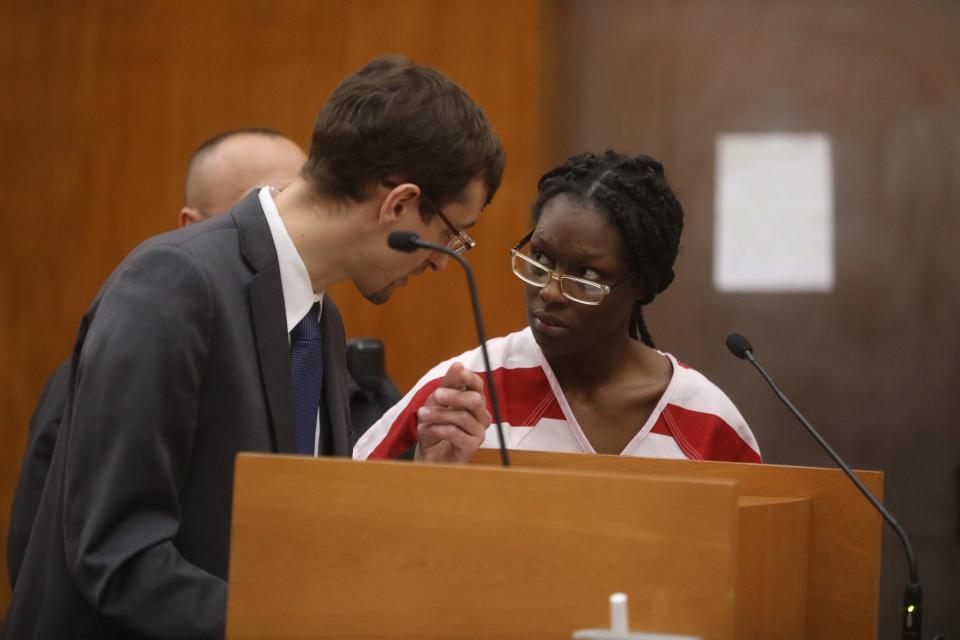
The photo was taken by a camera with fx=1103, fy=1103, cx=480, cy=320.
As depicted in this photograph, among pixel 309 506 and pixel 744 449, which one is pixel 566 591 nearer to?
pixel 309 506

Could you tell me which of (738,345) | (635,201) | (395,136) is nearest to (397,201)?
(395,136)

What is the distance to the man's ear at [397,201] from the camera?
1687 millimetres

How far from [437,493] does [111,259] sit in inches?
130

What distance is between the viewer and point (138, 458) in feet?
4.52

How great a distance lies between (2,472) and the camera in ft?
14.0

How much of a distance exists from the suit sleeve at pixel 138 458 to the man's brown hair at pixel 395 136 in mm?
349

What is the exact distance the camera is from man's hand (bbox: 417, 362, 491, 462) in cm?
175

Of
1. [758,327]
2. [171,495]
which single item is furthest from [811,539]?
[758,327]

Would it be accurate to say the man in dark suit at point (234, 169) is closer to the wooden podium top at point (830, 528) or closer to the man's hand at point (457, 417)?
the man's hand at point (457, 417)

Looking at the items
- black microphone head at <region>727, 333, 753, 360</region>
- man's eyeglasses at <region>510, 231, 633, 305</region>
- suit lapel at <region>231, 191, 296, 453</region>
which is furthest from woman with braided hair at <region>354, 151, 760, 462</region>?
suit lapel at <region>231, 191, 296, 453</region>

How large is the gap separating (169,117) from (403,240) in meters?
2.90

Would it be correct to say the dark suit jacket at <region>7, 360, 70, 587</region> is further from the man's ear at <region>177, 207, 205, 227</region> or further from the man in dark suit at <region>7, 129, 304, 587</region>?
the man's ear at <region>177, 207, 205, 227</region>

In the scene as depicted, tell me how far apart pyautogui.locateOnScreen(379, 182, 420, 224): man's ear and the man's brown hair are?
0.9 inches

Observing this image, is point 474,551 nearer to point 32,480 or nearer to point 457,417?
point 457,417
